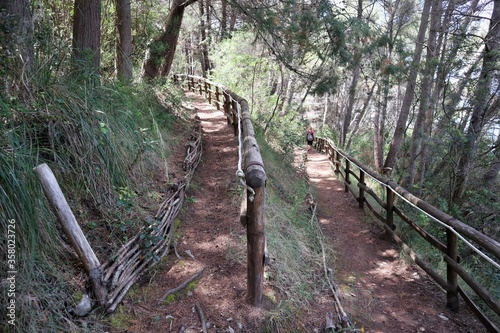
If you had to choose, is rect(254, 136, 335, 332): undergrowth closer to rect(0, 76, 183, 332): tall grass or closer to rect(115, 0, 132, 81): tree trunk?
rect(0, 76, 183, 332): tall grass

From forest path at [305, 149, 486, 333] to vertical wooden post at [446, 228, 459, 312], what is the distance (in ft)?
0.32

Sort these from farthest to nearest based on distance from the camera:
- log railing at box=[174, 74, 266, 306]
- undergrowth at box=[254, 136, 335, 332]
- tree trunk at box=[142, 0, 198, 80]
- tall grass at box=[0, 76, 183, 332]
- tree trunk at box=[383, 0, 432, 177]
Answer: tree trunk at box=[383, 0, 432, 177]
tree trunk at box=[142, 0, 198, 80]
undergrowth at box=[254, 136, 335, 332]
log railing at box=[174, 74, 266, 306]
tall grass at box=[0, 76, 183, 332]

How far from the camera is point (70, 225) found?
2477mm

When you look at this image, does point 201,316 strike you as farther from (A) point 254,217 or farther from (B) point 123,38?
(B) point 123,38

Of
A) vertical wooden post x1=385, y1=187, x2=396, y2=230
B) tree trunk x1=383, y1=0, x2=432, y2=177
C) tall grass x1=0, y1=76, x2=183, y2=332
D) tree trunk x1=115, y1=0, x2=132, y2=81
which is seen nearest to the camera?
tall grass x1=0, y1=76, x2=183, y2=332

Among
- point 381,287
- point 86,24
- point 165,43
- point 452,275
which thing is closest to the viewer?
point 452,275

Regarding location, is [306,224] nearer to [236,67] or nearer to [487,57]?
[487,57]

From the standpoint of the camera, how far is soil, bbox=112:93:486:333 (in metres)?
2.84

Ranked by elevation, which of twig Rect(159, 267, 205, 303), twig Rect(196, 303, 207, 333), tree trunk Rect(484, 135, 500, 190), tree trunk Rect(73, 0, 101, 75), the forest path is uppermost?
tree trunk Rect(73, 0, 101, 75)

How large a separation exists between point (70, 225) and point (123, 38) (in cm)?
691

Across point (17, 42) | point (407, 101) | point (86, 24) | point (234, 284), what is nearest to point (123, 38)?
point (86, 24)

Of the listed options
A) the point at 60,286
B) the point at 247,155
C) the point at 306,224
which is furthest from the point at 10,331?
the point at 306,224

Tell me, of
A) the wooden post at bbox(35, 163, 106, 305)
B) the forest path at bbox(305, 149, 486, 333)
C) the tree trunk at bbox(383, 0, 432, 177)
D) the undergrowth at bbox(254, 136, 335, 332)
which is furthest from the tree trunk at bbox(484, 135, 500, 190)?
the wooden post at bbox(35, 163, 106, 305)

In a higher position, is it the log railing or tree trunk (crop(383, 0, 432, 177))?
tree trunk (crop(383, 0, 432, 177))
